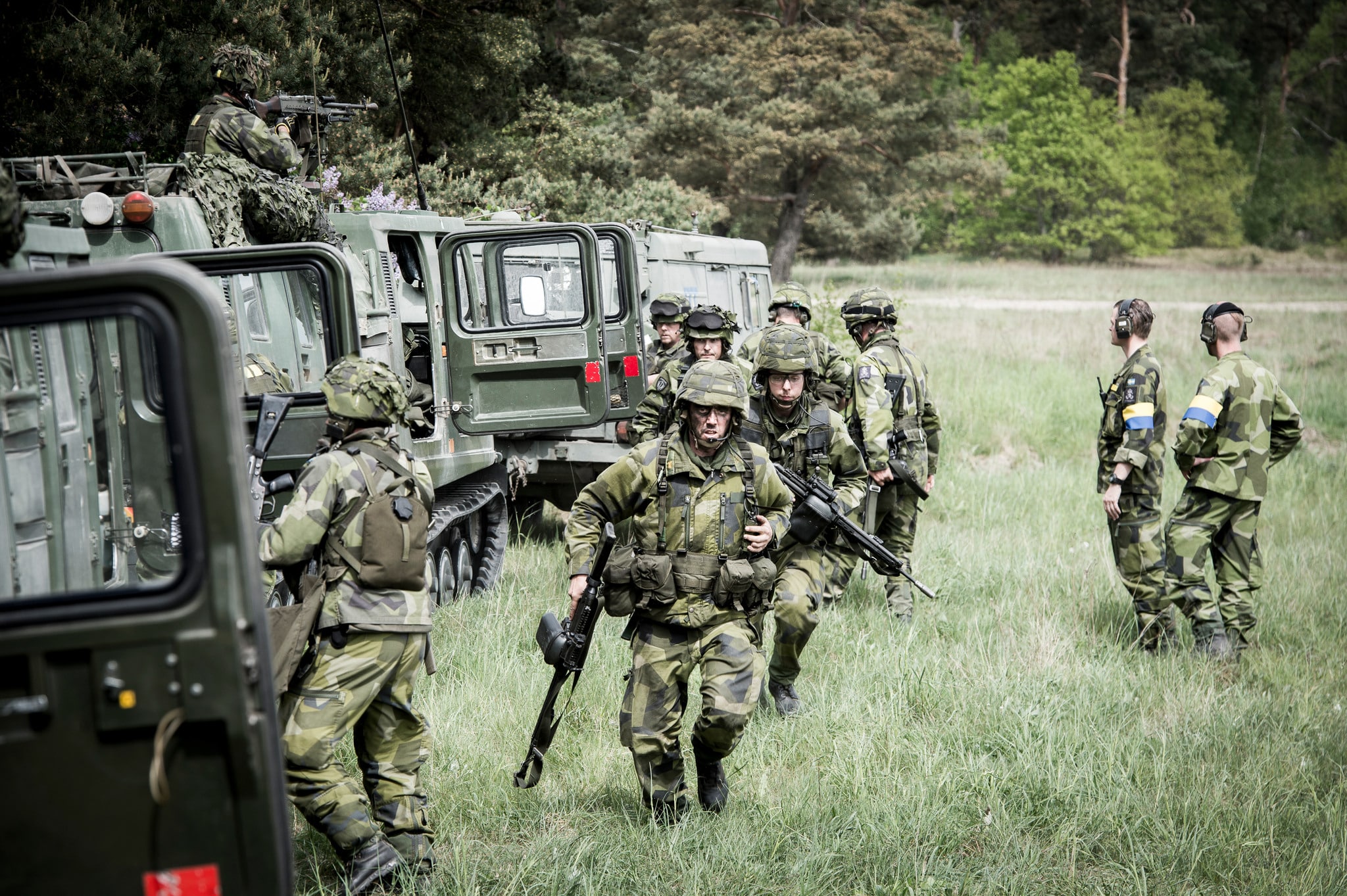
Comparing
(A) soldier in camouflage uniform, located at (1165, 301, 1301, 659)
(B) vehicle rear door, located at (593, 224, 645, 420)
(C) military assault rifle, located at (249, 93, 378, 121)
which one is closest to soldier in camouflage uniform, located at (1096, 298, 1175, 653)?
(A) soldier in camouflage uniform, located at (1165, 301, 1301, 659)

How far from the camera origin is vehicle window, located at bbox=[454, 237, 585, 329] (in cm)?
720

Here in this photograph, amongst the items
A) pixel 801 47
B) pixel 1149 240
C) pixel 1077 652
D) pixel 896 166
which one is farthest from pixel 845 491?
pixel 1149 240

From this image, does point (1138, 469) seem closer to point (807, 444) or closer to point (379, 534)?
point (807, 444)

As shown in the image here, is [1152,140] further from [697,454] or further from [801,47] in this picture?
[697,454]

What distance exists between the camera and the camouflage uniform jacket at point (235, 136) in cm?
598

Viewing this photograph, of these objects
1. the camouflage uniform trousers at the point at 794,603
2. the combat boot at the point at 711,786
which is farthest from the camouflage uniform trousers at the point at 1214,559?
the combat boot at the point at 711,786

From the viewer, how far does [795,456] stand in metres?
5.90

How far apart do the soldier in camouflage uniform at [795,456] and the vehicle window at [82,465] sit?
253 cm

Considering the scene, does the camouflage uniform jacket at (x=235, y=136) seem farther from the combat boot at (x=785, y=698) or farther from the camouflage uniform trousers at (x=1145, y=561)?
the camouflage uniform trousers at (x=1145, y=561)

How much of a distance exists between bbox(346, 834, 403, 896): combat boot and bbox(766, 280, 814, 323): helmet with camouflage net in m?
5.04

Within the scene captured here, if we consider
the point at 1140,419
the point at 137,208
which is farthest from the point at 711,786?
the point at 1140,419

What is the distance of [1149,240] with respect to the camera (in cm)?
4453

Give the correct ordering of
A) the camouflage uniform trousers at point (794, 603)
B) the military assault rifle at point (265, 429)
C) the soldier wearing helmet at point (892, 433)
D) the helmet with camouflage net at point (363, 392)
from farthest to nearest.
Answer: the soldier wearing helmet at point (892, 433) → the camouflage uniform trousers at point (794, 603) → the military assault rifle at point (265, 429) → the helmet with camouflage net at point (363, 392)

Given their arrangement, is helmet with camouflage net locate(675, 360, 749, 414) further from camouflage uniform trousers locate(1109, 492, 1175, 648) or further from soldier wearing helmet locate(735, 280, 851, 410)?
camouflage uniform trousers locate(1109, 492, 1175, 648)
